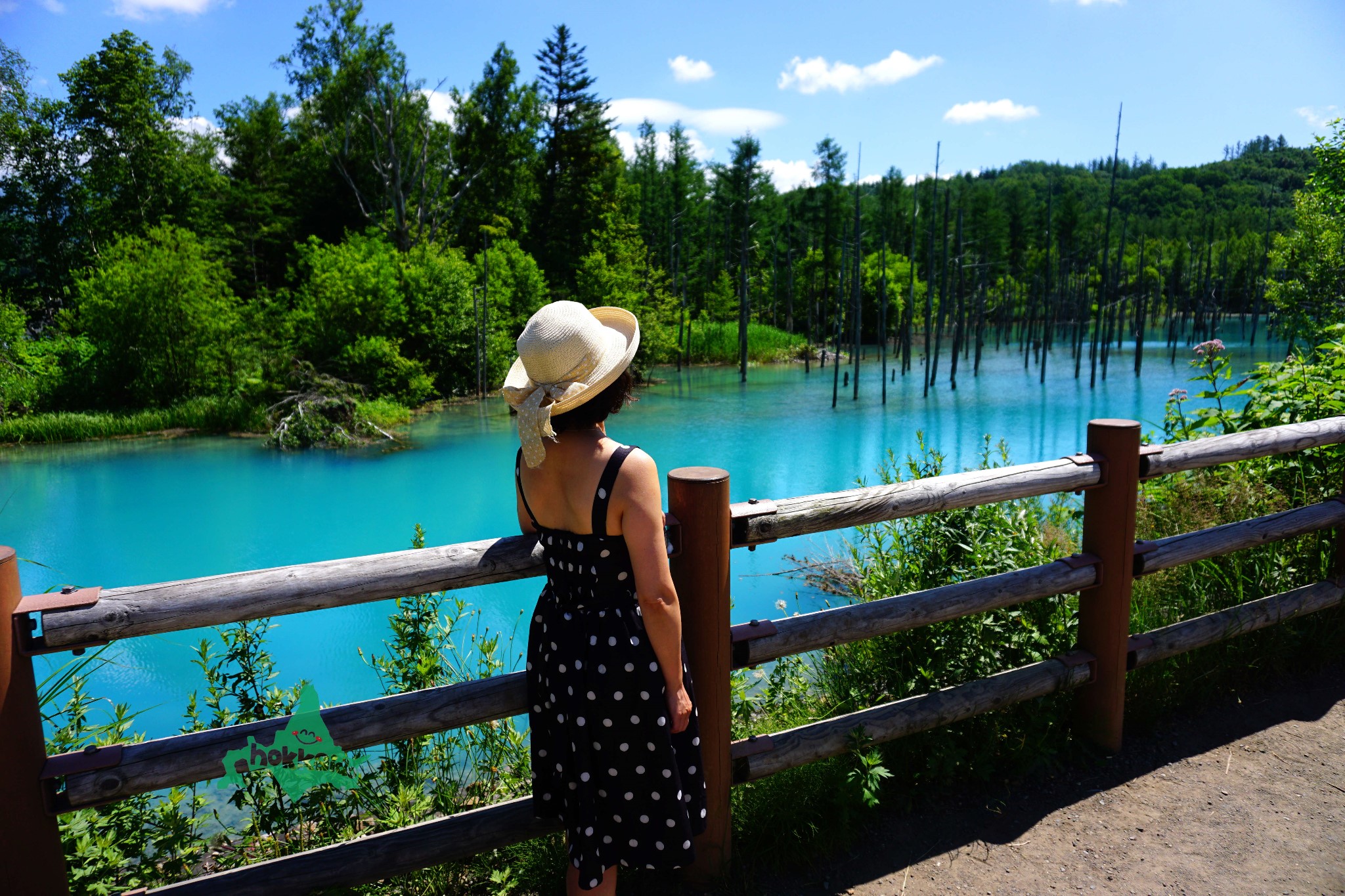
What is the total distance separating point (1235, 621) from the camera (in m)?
3.62

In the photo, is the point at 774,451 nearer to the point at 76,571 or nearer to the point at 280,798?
the point at 76,571

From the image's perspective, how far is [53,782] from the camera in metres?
1.89

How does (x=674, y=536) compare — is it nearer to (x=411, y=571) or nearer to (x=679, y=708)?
(x=679, y=708)

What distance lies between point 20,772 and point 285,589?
0.62m

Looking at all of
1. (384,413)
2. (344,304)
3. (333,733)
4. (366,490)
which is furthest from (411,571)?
(344,304)

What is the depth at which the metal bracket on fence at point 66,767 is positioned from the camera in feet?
6.15

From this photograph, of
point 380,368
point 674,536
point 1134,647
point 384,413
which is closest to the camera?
point 674,536

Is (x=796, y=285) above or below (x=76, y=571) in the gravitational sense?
above

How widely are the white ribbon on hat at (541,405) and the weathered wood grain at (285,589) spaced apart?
0.27m

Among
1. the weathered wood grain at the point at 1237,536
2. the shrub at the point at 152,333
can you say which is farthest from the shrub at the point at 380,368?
the weathered wood grain at the point at 1237,536

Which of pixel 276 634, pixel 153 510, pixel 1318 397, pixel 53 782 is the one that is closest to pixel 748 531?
pixel 53 782

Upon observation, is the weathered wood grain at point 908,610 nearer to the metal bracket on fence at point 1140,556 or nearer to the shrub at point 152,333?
the metal bracket on fence at point 1140,556

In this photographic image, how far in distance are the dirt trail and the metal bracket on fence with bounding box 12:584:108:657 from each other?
193 cm

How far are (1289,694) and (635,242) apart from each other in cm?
4008
